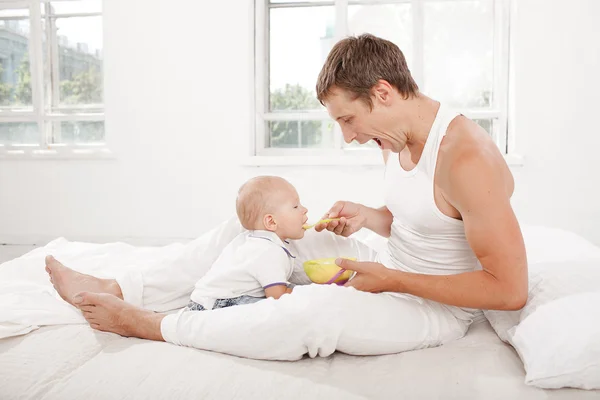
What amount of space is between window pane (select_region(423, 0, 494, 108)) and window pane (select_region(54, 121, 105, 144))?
2429 millimetres

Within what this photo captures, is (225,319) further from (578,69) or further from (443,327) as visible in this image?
(578,69)

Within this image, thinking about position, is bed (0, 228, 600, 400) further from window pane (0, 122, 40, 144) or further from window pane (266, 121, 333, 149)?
window pane (0, 122, 40, 144)

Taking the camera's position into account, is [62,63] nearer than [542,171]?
No

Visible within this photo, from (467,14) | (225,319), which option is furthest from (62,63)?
(225,319)

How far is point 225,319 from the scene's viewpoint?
4.82 ft

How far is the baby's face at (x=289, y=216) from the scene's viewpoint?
1.85 m

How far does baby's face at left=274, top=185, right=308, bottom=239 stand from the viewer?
185 centimetres

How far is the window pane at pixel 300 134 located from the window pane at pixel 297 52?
12 cm

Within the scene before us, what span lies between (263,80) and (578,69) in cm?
203

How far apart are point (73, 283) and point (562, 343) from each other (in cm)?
136

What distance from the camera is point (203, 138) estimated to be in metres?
4.22

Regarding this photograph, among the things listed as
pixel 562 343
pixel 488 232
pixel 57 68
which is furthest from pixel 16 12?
pixel 562 343

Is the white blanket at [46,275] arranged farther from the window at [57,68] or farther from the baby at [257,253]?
the window at [57,68]

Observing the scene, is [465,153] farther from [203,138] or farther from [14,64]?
[14,64]
